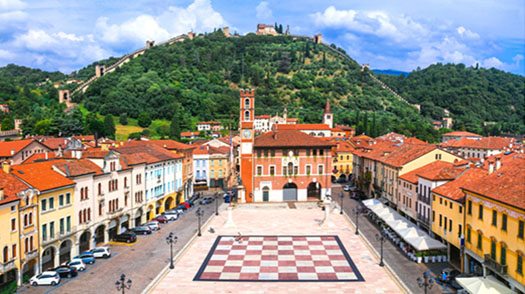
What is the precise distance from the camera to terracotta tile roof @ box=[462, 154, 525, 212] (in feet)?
85.8

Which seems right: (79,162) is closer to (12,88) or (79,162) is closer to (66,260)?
(66,260)

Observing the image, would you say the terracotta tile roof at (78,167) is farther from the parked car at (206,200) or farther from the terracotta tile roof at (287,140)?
the terracotta tile roof at (287,140)

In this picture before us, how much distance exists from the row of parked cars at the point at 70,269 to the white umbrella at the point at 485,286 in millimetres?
28650

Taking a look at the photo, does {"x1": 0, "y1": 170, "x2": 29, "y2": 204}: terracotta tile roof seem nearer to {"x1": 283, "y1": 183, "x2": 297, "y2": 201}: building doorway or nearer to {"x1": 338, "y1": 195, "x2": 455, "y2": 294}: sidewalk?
{"x1": 338, "y1": 195, "x2": 455, "y2": 294}: sidewalk

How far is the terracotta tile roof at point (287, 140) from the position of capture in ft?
207

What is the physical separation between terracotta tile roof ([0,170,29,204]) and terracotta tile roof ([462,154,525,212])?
3351 centimetres

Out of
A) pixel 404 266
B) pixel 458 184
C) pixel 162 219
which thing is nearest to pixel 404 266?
pixel 404 266

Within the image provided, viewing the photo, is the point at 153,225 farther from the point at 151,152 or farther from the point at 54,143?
the point at 54,143

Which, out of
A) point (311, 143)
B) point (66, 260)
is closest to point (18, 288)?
point (66, 260)

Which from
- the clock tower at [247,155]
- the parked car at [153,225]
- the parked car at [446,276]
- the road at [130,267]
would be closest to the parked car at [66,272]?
the road at [130,267]

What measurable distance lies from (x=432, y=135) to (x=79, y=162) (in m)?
133

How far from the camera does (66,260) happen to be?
36562 mm

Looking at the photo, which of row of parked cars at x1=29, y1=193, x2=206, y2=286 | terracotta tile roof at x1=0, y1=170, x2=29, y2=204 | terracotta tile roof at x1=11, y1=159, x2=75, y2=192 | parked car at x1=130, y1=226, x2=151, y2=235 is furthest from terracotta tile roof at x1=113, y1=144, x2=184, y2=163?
terracotta tile roof at x1=0, y1=170, x2=29, y2=204

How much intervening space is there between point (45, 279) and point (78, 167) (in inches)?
465
